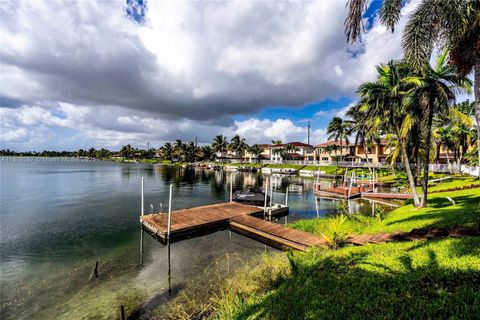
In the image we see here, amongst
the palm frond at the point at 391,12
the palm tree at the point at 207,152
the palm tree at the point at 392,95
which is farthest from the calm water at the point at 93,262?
the palm tree at the point at 207,152

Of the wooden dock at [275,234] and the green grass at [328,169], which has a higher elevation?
the green grass at [328,169]

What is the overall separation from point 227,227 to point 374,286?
1361 cm

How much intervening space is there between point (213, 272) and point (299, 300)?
6283mm

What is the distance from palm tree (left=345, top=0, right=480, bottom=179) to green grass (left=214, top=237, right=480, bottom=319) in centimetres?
682

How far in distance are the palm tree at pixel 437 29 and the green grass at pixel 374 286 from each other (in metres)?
6.82

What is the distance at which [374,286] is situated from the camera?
5816mm

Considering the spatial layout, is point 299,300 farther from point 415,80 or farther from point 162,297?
point 415,80

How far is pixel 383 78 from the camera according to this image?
1742 centimetres

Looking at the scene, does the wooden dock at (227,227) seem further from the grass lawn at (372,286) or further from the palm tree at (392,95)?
the palm tree at (392,95)

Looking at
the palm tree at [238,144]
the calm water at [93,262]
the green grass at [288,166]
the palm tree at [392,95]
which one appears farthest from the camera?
the palm tree at [238,144]

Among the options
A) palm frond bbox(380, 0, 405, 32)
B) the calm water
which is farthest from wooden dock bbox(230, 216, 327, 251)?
palm frond bbox(380, 0, 405, 32)

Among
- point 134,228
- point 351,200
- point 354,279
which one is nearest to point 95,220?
point 134,228

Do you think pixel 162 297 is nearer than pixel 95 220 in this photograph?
Yes

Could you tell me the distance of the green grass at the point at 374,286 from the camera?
15.7 feet
